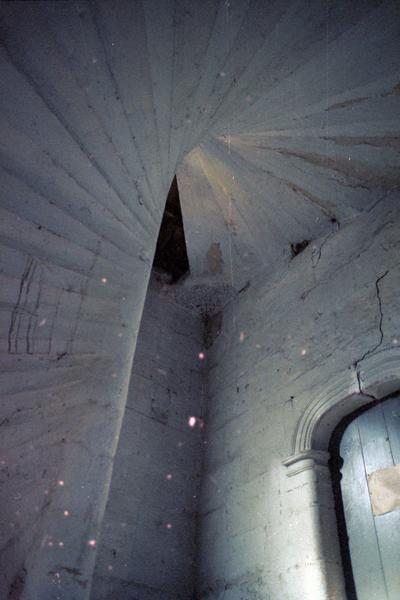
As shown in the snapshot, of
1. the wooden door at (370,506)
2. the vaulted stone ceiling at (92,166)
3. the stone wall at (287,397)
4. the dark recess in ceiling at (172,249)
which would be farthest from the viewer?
the dark recess in ceiling at (172,249)

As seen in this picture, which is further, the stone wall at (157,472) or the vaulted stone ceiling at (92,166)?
the stone wall at (157,472)

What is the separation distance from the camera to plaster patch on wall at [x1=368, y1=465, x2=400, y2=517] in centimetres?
281

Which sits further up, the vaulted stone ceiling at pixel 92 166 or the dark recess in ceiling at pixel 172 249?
the dark recess in ceiling at pixel 172 249

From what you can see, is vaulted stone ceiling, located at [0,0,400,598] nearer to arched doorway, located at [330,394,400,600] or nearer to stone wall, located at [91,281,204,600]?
arched doorway, located at [330,394,400,600]

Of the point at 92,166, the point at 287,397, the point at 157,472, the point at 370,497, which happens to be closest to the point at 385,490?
the point at 370,497

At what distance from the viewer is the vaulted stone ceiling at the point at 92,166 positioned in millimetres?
1241

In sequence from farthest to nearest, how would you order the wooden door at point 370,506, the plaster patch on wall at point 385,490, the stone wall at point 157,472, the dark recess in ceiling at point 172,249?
1. the dark recess in ceiling at point 172,249
2. the stone wall at point 157,472
3. the plaster patch on wall at point 385,490
4. the wooden door at point 370,506

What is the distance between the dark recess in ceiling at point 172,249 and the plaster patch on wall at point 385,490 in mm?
3111

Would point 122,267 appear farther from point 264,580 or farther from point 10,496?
point 264,580

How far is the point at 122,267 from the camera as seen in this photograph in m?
1.69

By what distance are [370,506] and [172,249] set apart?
3553 millimetres

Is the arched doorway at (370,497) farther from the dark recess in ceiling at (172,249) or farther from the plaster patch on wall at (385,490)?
the dark recess in ceiling at (172,249)

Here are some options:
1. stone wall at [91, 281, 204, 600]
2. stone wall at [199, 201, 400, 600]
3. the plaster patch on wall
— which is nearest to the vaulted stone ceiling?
stone wall at [199, 201, 400, 600]

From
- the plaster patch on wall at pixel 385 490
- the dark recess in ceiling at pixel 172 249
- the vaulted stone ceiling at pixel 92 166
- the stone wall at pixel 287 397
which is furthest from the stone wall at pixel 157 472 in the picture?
the vaulted stone ceiling at pixel 92 166
